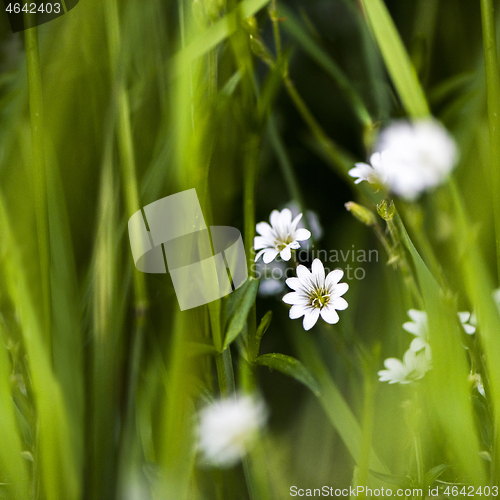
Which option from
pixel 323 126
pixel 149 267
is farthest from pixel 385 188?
pixel 149 267

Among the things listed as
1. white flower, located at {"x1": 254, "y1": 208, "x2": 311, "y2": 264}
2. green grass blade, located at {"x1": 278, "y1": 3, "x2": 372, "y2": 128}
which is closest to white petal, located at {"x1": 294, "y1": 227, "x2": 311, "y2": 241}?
white flower, located at {"x1": 254, "y1": 208, "x2": 311, "y2": 264}

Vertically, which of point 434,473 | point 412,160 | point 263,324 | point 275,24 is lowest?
point 434,473

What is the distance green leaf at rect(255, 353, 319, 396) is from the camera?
0.27m

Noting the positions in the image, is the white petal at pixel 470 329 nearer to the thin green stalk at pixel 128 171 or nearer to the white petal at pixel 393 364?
the white petal at pixel 393 364

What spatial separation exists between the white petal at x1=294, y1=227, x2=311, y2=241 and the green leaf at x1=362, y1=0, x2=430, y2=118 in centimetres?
12

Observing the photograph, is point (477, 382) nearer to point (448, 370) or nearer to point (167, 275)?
point (448, 370)

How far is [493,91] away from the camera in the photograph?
281mm

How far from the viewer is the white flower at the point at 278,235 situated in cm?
29

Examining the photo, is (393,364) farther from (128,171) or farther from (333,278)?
(128,171)

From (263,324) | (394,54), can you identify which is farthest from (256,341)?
(394,54)

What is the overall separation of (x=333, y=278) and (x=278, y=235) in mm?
53

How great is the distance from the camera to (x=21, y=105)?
309 mm

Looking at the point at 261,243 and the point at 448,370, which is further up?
the point at 261,243

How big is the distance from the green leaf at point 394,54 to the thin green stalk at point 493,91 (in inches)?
1.8
